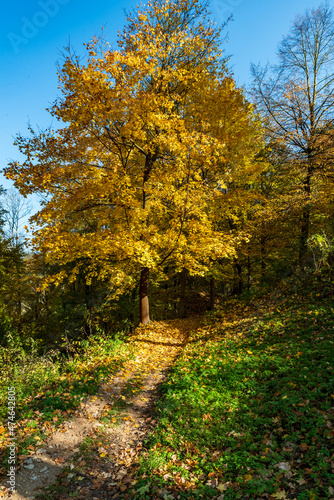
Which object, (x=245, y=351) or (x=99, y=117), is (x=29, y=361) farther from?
(x=99, y=117)

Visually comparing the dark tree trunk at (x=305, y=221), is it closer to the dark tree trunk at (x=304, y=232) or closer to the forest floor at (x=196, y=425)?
the dark tree trunk at (x=304, y=232)

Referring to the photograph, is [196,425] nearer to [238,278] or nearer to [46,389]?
[46,389]

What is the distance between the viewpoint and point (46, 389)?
639cm

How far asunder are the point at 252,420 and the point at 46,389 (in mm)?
4830

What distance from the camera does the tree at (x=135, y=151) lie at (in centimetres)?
782

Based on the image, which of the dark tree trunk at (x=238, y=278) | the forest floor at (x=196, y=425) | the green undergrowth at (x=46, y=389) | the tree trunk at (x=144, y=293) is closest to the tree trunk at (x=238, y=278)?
the dark tree trunk at (x=238, y=278)

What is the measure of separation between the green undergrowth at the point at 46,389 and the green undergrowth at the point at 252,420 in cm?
193

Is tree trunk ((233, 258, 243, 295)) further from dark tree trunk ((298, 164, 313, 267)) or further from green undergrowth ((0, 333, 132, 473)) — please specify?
green undergrowth ((0, 333, 132, 473))

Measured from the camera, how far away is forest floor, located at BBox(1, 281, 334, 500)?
3.74 metres

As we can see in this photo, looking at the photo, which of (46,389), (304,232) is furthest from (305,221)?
(46,389)

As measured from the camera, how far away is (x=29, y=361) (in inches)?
307

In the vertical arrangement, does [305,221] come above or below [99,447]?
above

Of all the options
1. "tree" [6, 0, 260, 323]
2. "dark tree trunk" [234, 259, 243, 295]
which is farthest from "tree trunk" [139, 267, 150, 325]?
"dark tree trunk" [234, 259, 243, 295]

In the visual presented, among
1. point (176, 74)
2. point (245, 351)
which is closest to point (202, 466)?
point (245, 351)
